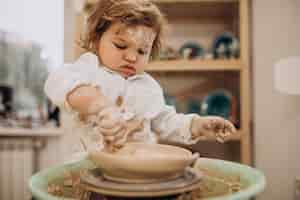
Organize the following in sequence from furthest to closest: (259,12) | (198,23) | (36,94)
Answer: (36,94) < (198,23) < (259,12)

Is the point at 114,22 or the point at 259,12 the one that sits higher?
the point at 259,12

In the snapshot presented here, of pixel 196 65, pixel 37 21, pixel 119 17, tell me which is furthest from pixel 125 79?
pixel 37 21

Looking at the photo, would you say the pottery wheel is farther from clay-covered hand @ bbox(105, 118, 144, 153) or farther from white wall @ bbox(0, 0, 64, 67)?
white wall @ bbox(0, 0, 64, 67)

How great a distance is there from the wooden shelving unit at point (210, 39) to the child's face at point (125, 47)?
1318 mm

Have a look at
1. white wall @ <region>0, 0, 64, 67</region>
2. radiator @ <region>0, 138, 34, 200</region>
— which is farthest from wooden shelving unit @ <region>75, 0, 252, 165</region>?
radiator @ <region>0, 138, 34, 200</region>

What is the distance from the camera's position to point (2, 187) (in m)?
2.66

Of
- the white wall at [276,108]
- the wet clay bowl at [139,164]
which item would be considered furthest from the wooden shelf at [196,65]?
the wet clay bowl at [139,164]

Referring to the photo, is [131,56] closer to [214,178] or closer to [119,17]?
[119,17]

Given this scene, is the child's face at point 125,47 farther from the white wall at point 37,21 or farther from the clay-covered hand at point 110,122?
the white wall at point 37,21

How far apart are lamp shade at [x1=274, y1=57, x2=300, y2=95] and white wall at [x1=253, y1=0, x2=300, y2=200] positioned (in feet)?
0.14

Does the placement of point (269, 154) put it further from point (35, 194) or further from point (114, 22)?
point (35, 194)

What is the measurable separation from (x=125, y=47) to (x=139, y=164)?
0.27m

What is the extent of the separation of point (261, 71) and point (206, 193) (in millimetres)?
1638

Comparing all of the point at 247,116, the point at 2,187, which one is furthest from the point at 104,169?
the point at 2,187
